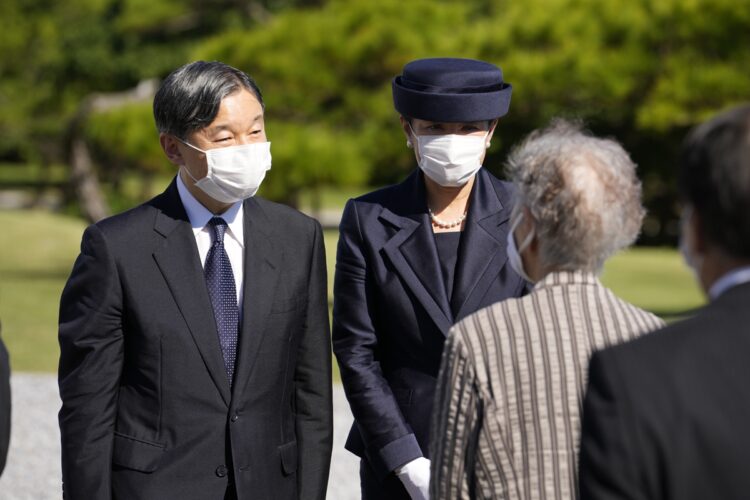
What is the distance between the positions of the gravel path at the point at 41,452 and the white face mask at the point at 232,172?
3675 millimetres

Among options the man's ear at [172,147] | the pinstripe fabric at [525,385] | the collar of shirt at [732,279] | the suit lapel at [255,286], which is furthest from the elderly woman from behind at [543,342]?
the man's ear at [172,147]

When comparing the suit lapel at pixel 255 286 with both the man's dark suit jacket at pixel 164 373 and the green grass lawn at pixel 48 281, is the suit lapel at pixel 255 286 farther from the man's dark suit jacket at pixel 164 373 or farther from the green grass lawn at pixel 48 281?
the green grass lawn at pixel 48 281

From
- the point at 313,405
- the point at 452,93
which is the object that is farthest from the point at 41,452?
the point at 452,93

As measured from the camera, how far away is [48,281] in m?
18.5

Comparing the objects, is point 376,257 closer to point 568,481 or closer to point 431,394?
point 431,394

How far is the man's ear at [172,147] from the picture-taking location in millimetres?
3232

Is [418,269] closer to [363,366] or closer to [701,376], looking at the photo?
[363,366]

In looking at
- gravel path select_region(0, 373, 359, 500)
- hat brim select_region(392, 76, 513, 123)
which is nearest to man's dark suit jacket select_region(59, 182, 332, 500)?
hat brim select_region(392, 76, 513, 123)

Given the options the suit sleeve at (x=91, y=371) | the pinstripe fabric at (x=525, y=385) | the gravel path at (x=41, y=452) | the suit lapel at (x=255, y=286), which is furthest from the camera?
the gravel path at (x=41, y=452)

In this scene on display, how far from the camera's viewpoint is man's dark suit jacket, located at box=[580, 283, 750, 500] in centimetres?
158

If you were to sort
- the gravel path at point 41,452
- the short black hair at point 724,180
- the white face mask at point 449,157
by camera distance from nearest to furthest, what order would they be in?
the short black hair at point 724,180
the white face mask at point 449,157
the gravel path at point 41,452

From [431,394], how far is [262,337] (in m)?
0.51

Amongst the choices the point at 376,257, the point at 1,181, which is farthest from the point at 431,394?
the point at 1,181

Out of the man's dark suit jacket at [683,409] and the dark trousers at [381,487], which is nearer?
the man's dark suit jacket at [683,409]
